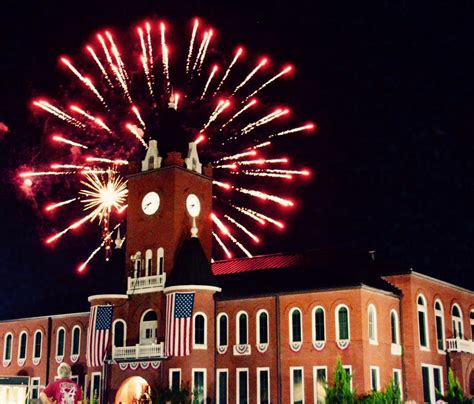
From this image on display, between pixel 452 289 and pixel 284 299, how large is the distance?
43.7 feet

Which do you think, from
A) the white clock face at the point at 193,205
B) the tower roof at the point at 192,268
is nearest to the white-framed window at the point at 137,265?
the tower roof at the point at 192,268

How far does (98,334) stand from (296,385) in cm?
1324

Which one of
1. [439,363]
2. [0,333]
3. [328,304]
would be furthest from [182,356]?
[0,333]

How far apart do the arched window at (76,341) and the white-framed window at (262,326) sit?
1540 centimetres

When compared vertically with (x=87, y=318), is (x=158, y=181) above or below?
above

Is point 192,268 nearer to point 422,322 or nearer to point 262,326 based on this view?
point 262,326

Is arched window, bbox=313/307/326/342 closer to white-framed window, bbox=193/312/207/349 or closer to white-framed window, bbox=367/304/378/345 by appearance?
white-framed window, bbox=367/304/378/345

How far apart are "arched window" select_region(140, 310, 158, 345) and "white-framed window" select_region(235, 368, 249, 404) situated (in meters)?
5.79

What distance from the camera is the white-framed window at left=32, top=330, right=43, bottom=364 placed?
60656mm

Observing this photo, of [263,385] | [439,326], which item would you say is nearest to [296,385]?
[263,385]

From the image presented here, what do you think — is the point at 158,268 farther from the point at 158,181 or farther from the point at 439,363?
the point at 439,363

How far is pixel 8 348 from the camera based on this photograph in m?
63.4

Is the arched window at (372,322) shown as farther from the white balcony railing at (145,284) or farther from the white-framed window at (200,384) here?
the white balcony railing at (145,284)

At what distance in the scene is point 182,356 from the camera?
47.5 meters
